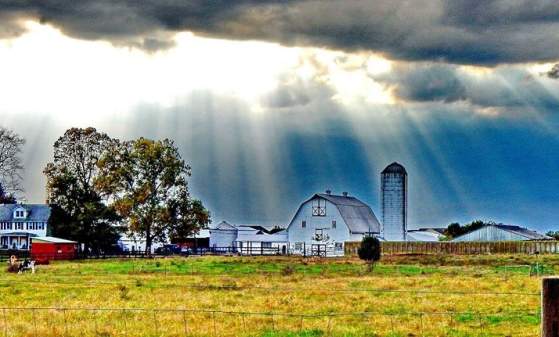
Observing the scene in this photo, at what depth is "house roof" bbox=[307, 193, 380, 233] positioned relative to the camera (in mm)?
116006

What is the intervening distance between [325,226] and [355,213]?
22.9 feet

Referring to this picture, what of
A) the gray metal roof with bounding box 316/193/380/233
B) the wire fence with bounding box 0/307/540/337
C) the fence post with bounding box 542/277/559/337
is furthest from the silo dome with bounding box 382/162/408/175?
the fence post with bounding box 542/277/559/337

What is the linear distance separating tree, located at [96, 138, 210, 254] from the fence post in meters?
93.3

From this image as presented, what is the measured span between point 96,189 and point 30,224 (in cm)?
2465

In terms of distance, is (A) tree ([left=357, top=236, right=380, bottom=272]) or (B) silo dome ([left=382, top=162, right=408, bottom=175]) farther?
(B) silo dome ([left=382, top=162, right=408, bottom=175])

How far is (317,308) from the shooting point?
27641 mm

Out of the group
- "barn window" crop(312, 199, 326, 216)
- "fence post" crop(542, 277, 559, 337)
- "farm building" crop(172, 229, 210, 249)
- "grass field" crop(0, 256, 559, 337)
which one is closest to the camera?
"fence post" crop(542, 277, 559, 337)

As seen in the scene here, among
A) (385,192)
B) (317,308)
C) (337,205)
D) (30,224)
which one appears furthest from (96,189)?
(317,308)

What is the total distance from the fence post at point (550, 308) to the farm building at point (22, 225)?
117378 millimetres

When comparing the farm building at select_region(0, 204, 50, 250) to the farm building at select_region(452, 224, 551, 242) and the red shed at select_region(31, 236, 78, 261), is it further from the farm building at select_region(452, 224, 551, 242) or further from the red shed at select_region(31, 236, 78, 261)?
the farm building at select_region(452, 224, 551, 242)

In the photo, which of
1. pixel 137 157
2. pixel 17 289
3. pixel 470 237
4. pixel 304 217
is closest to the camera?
pixel 17 289

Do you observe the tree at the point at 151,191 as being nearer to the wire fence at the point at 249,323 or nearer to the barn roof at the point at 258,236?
the barn roof at the point at 258,236

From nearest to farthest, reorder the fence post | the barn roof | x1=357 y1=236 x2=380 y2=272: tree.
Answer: the fence post → x1=357 y1=236 x2=380 y2=272: tree → the barn roof

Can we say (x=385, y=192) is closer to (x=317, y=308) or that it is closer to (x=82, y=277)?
(x=82, y=277)
